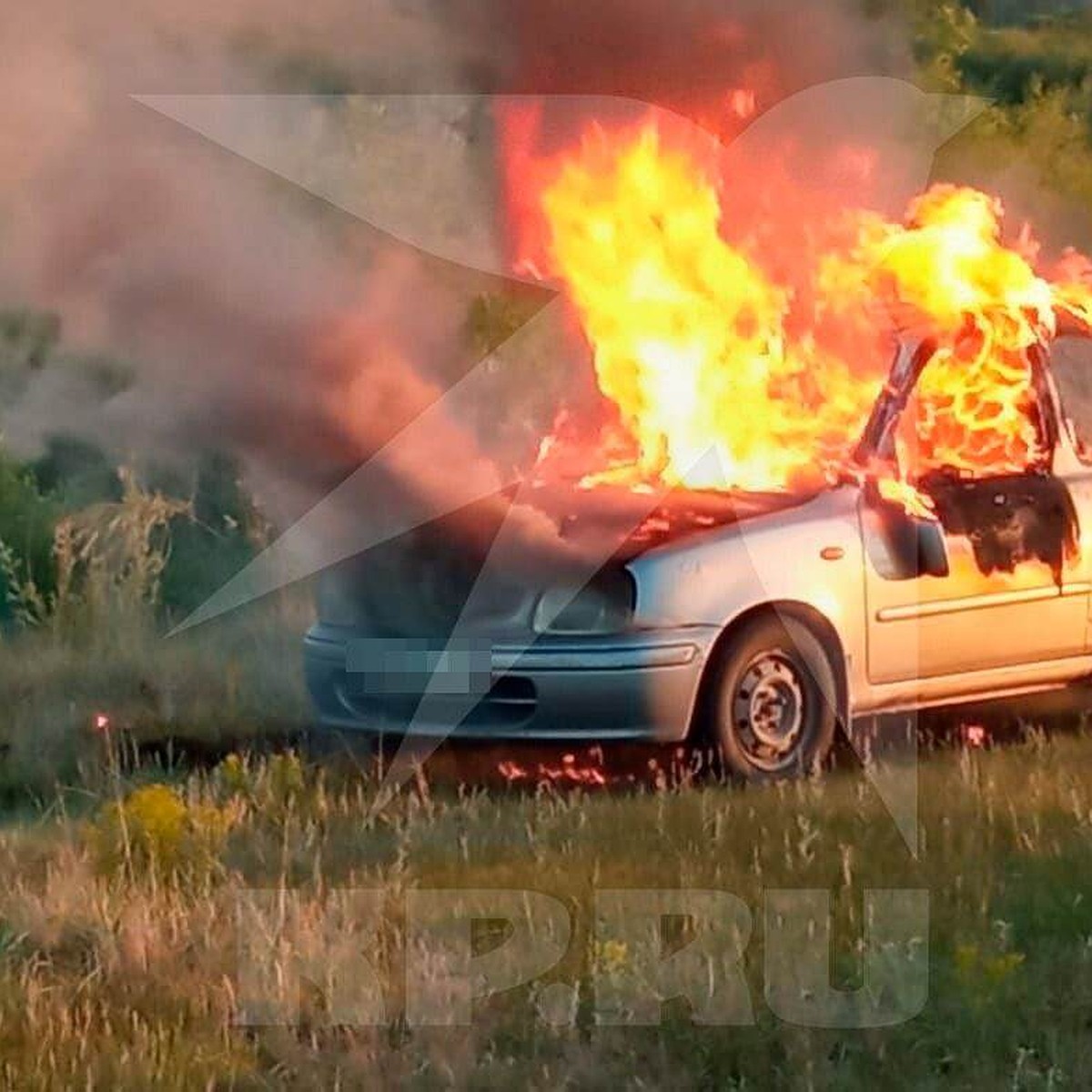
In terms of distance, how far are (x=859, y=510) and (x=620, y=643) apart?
3.95 ft

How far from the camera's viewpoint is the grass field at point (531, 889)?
19.8 feet

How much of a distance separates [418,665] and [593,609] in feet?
2.24

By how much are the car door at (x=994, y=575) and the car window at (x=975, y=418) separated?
0.04ft

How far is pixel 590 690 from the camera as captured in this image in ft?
28.8

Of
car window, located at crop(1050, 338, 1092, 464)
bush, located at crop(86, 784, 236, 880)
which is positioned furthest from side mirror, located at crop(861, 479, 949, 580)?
car window, located at crop(1050, 338, 1092, 464)

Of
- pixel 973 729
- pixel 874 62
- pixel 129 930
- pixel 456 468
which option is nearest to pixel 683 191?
pixel 456 468

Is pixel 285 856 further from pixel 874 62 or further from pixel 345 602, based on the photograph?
pixel 874 62

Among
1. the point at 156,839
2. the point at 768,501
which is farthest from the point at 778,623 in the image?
the point at 156,839

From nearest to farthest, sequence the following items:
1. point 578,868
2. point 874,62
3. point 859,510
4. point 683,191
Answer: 1. point 578,868
2. point 859,510
3. point 683,191
4. point 874,62

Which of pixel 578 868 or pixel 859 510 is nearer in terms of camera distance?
pixel 578 868

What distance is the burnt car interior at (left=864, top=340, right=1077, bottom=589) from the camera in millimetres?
9539

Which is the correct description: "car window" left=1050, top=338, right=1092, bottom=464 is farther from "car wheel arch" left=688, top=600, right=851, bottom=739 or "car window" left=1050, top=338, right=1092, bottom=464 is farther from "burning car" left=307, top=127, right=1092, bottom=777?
"car wheel arch" left=688, top=600, right=851, bottom=739

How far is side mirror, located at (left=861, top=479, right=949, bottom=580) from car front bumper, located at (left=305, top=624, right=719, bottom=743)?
88 cm

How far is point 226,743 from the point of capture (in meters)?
10.2
